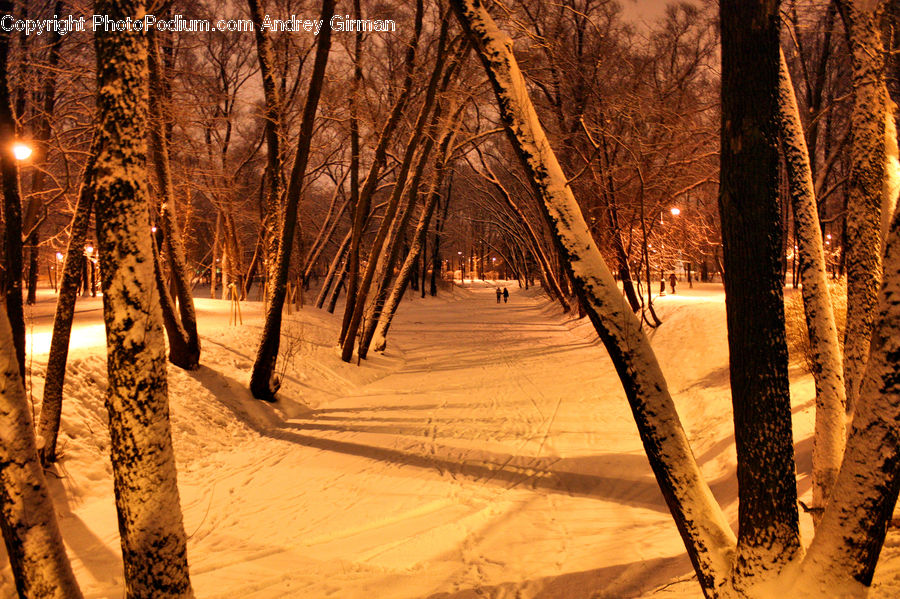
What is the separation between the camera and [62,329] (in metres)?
5.47

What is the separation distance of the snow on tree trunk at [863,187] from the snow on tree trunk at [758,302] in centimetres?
182

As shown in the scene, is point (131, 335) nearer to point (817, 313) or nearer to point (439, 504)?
point (439, 504)

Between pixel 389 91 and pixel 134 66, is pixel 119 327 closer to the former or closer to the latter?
pixel 134 66

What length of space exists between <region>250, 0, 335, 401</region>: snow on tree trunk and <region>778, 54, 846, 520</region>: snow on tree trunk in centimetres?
724

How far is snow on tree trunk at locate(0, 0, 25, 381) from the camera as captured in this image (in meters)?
4.45

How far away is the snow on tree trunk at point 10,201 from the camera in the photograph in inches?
175

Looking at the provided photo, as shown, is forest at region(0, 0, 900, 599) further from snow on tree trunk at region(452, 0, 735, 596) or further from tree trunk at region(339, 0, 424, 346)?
tree trunk at region(339, 0, 424, 346)

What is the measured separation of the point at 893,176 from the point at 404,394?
896cm

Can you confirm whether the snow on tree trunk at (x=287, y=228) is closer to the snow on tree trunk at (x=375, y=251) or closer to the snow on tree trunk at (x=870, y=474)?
the snow on tree trunk at (x=375, y=251)

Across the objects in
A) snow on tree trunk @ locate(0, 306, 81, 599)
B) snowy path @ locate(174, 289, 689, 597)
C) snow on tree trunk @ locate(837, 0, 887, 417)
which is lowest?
snowy path @ locate(174, 289, 689, 597)

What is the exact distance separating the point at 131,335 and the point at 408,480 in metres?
4.16

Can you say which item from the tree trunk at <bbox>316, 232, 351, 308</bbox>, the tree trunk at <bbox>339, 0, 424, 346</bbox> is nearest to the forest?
the tree trunk at <bbox>339, 0, 424, 346</bbox>

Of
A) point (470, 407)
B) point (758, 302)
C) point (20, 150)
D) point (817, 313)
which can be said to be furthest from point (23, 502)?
point (470, 407)

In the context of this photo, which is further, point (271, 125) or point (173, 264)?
point (271, 125)
